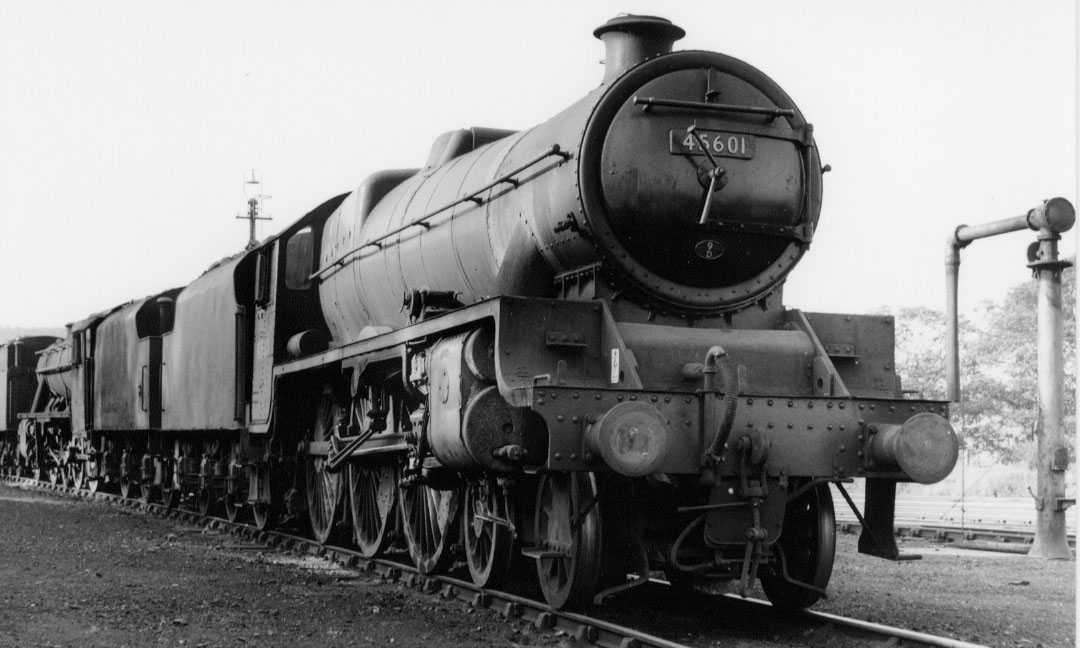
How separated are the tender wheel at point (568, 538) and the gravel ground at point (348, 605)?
0.35 meters

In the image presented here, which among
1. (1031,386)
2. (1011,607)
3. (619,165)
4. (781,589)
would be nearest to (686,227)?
(619,165)

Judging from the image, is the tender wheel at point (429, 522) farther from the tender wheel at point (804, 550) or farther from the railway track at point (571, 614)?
the tender wheel at point (804, 550)

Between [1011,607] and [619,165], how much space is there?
4.37 meters

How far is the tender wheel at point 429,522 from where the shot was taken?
933 cm

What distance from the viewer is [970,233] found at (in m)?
13.1

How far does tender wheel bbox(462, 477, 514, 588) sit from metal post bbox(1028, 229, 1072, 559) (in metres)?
6.63

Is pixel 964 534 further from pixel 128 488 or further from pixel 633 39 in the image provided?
pixel 128 488

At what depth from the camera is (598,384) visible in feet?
24.4

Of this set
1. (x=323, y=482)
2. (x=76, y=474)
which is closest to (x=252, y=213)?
(x=76, y=474)

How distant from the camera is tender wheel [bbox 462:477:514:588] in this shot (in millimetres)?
8438

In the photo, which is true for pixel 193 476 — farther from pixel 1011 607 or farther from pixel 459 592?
pixel 1011 607

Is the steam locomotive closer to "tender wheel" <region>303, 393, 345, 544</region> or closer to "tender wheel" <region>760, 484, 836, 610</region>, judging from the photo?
"tender wheel" <region>760, 484, 836, 610</region>

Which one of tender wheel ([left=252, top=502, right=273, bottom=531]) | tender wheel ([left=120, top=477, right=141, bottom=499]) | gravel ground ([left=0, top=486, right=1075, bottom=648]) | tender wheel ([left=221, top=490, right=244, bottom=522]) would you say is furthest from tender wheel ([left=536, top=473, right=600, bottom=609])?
tender wheel ([left=120, top=477, right=141, bottom=499])

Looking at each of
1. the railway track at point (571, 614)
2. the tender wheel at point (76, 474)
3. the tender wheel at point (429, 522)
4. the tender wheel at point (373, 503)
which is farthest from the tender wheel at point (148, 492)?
the tender wheel at point (429, 522)
